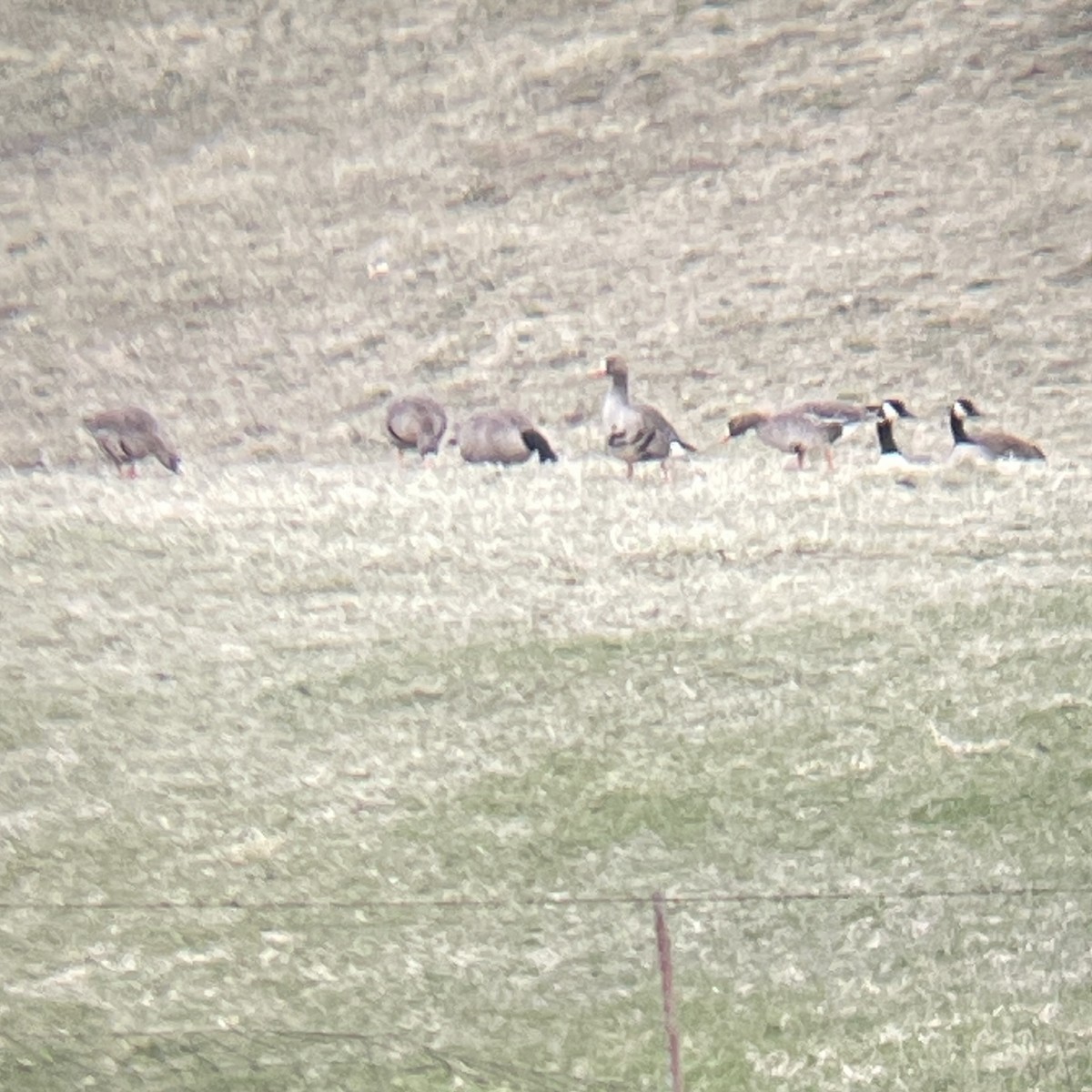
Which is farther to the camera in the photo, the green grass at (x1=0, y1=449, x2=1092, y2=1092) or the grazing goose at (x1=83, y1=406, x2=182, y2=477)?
the grazing goose at (x1=83, y1=406, x2=182, y2=477)

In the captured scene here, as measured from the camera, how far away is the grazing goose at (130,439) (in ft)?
5.57

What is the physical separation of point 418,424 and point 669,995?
0.68m

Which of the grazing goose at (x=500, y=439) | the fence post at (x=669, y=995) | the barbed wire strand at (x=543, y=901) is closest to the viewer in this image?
the fence post at (x=669, y=995)

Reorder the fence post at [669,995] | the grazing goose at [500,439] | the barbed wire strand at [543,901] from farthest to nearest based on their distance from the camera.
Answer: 1. the grazing goose at [500,439]
2. the barbed wire strand at [543,901]
3. the fence post at [669,995]

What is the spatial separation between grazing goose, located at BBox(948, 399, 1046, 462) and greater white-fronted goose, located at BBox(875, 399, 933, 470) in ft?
0.16

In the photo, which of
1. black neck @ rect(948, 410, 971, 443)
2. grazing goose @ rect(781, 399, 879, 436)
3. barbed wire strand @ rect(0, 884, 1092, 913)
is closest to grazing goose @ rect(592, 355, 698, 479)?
grazing goose @ rect(781, 399, 879, 436)

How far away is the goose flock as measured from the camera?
170 centimetres

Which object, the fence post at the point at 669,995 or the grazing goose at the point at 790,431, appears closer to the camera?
the fence post at the point at 669,995

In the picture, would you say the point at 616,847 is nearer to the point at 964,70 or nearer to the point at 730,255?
the point at 730,255

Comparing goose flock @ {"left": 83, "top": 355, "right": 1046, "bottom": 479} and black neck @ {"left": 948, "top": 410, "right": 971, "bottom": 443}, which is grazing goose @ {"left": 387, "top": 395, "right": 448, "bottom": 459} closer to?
goose flock @ {"left": 83, "top": 355, "right": 1046, "bottom": 479}

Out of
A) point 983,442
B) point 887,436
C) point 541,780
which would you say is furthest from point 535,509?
point 983,442

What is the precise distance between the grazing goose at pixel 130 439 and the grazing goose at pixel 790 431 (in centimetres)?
61

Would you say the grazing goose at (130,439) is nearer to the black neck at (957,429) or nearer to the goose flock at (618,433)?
the goose flock at (618,433)

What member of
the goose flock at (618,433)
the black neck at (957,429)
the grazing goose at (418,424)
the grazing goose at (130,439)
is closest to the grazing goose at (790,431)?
the goose flock at (618,433)
